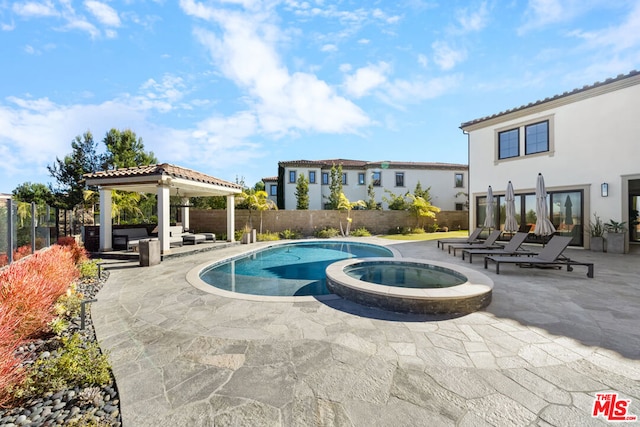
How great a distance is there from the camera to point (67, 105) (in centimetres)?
1452

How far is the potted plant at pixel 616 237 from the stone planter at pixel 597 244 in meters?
0.30

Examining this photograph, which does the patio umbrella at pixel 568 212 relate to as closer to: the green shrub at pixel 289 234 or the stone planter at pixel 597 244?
the stone planter at pixel 597 244

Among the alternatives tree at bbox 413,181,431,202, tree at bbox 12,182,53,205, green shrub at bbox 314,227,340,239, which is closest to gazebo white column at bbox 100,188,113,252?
green shrub at bbox 314,227,340,239

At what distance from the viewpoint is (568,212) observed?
12727 mm

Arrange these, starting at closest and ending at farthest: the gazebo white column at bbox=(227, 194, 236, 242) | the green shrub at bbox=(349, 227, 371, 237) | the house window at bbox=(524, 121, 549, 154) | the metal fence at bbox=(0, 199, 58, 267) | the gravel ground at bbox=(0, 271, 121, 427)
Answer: the gravel ground at bbox=(0, 271, 121, 427), the metal fence at bbox=(0, 199, 58, 267), the house window at bbox=(524, 121, 549, 154), the gazebo white column at bbox=(227, 194, 236, 242), the green shrub at bbox=(349, 227, 371, 237)

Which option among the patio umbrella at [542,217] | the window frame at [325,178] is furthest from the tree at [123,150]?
the patio umbrella at [542,217]

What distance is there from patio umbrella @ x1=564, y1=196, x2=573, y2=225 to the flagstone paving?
8952 mm

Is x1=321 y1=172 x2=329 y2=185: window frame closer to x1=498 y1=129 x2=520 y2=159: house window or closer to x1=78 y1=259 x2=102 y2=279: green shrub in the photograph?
x1=498 y1=129 x2=520 y2=159: house window

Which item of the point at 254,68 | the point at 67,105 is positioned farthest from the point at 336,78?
the point at 67,105

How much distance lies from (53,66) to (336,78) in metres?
11.3

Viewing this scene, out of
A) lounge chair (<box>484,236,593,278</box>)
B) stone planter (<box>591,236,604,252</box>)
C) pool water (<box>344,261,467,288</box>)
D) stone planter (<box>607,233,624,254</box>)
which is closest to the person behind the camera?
pool water (<box>344,261,467,288</box>)

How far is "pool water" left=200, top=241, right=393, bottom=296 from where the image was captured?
7.18 meters

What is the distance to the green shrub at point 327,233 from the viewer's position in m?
20.2

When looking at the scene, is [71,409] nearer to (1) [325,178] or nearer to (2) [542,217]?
(2) [542,217]
